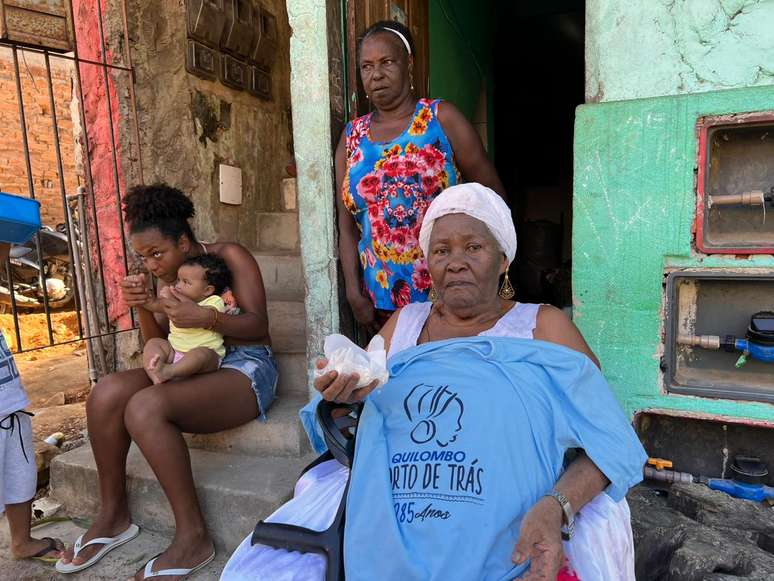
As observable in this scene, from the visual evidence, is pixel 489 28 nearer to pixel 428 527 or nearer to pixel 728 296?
pixel 728 296

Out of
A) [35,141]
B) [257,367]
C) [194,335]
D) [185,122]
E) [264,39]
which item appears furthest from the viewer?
[35,141]

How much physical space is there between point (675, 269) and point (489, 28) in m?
3.69

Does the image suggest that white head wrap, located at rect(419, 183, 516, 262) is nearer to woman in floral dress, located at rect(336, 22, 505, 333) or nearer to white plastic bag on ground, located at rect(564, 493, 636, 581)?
woman in floral dress, located at rect(336, 22, 505, 333)

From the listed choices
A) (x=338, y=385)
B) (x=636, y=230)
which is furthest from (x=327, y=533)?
(x=636, y=230)

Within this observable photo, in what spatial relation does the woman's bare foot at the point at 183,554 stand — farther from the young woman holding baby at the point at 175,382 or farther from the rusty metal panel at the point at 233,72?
the rusty metal panel at the point at 233,72

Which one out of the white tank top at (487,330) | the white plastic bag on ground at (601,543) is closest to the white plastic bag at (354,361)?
the white tank top at (487,330)

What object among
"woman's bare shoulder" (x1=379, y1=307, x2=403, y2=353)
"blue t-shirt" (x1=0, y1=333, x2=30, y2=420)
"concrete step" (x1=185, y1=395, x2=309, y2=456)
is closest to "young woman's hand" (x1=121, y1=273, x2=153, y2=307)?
"blue t-shirt" (x1=0, y1=333, x2=30, y2=420)

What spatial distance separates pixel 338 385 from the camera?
1.31m

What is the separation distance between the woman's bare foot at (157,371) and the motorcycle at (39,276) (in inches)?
274

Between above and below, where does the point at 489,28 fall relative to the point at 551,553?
above

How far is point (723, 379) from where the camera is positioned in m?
2.09

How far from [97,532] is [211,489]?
49cm

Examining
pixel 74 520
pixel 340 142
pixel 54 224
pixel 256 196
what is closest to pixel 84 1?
pixel 256 196

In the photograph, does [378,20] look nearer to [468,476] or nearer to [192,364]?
[192,364]
